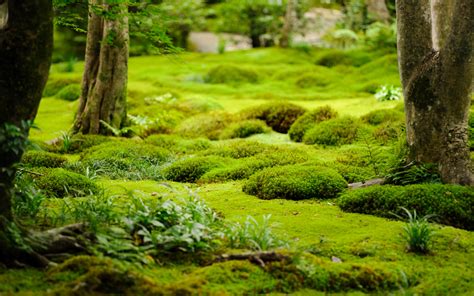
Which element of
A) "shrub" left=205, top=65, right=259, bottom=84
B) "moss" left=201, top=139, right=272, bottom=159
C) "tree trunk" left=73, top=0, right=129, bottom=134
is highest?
"tree trunk" left=73, top=0, right=129, bottom=134

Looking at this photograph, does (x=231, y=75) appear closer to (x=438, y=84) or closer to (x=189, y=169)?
(x=189, y=169)

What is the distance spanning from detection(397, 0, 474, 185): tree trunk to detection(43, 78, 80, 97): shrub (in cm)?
1257

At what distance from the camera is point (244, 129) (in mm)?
12266

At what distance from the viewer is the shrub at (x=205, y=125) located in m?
12.6

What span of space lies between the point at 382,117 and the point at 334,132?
1.25m

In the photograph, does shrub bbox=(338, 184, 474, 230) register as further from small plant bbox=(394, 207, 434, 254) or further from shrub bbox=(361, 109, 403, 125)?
shrub bbox=(361, 109, 403, 125)

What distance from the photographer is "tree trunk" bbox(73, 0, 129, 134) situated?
1127cm

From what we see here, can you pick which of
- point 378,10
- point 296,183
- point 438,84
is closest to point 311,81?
point 378,10

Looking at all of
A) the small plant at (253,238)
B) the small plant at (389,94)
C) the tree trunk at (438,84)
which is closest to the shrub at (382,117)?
the small plant at (389,94)

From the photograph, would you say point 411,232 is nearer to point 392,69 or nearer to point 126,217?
point 126,217

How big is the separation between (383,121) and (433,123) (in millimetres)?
4825

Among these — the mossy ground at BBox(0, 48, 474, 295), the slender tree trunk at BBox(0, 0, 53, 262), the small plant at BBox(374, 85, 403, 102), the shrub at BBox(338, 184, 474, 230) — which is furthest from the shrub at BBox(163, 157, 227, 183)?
the small plant at BBox(374, 85, 403, 102)

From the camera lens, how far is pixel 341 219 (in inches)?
253

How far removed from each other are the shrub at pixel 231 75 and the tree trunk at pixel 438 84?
1181 cm
